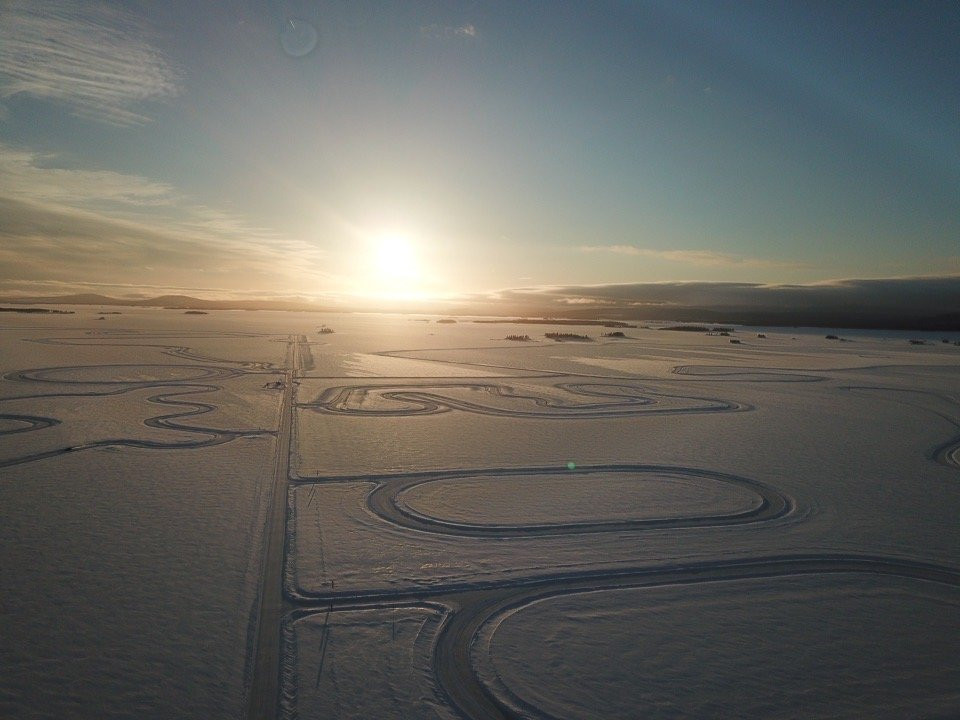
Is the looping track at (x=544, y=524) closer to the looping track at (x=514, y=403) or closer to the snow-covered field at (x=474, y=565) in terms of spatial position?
the snow-covered field at (x=474, y=565)

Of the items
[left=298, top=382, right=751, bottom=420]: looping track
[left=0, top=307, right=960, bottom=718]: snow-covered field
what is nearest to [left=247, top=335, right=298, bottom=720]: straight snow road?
[left=0, top=307, right=960, bottom=718]: snow-covered field

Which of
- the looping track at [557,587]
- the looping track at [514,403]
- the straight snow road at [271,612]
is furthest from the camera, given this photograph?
the looping track at [514,403]

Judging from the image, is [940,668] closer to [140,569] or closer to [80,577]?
[140,569]

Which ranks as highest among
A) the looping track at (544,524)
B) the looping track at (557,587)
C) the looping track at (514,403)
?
the looping track at (514,403)

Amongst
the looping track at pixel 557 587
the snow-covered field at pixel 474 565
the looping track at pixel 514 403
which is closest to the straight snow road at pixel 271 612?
the snow-covered field at pixel 474 565

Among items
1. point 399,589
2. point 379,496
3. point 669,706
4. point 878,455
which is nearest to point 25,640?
point 399,589

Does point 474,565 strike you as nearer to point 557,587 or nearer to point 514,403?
point 557,587

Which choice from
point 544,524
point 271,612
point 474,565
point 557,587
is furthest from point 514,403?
point 271,612

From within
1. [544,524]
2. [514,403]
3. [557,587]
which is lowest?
[557,587]

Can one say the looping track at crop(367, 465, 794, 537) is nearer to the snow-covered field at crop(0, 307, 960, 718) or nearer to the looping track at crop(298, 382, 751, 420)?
the snow-covered field at crop(0, 307, 960, 718)
